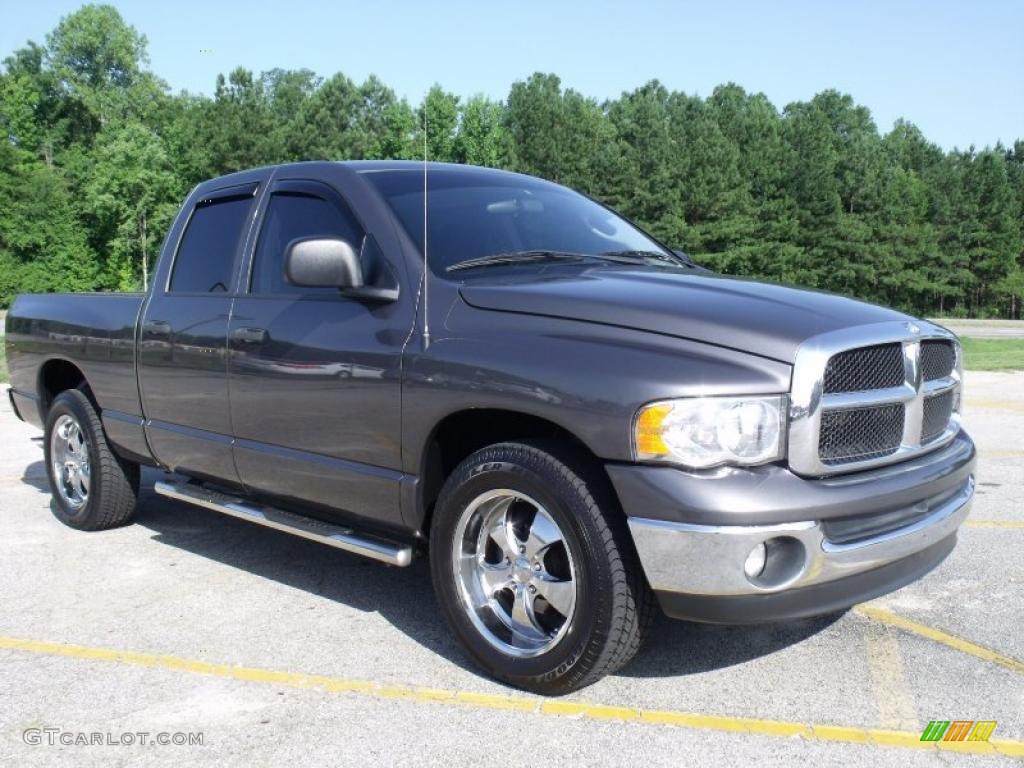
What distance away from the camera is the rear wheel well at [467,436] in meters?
3.60

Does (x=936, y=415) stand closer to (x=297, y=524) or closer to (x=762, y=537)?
(x=762, y=537)

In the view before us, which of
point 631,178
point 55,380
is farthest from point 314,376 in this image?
point 631,178

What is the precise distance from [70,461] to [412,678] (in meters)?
3.45

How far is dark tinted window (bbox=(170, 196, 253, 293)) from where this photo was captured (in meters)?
4.95

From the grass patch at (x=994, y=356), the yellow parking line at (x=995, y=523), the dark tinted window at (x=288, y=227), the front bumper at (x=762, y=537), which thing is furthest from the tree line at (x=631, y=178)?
the front bumper at (x=762, y=537)

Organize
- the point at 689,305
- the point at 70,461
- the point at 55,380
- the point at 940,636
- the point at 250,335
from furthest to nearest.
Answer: the point at 55,380 → the point at 70,461 → the point at 250,335 → the point at 940,636 → the point at 689,305

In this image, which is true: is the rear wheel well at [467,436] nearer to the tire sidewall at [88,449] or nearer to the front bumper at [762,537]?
the front bumper at [762,537]

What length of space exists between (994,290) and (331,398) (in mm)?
66749

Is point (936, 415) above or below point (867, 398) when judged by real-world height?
below

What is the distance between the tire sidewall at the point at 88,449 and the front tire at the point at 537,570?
2970mm

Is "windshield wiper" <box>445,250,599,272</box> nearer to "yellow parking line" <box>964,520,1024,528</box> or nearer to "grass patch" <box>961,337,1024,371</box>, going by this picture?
"yellow parking line" <box>964,520,1024,528</box>

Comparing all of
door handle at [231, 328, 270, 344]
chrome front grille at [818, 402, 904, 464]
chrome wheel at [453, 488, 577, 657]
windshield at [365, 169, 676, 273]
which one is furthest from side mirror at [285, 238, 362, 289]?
chrome front grille at [818, 402, 904, 464]

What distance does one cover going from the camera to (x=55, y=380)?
6.50 meters

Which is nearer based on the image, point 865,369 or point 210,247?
point 865,369
